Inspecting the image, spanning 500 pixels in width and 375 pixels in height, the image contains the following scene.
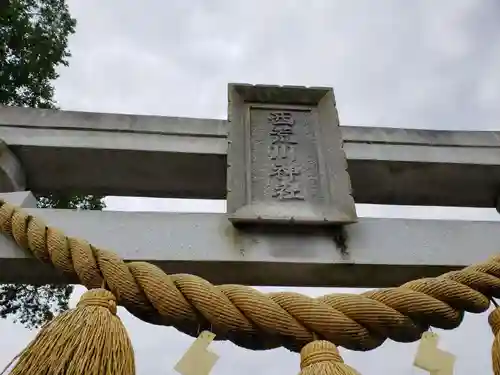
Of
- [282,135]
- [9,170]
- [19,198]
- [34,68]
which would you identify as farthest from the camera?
[34,68]

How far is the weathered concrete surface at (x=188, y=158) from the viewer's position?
215 centimetres

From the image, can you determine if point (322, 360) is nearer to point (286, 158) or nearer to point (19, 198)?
point (286, 158)

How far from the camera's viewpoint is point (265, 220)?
183cm

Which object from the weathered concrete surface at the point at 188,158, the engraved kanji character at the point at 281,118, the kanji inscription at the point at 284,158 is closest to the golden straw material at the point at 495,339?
the kanji inscription at the point at 284,158

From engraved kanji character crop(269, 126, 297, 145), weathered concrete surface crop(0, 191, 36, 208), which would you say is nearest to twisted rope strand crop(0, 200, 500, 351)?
weathered concrete surface crop(0, 191, 36, 208)

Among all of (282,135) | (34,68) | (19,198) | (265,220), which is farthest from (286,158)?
(34,68)

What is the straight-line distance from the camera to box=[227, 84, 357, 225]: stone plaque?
75.1 inches

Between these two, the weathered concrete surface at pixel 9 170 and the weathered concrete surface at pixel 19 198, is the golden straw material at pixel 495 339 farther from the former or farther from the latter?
the weathered concrete surface at pixel 9 170

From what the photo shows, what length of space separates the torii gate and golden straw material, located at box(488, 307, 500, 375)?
0.11 feet

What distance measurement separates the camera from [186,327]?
114 centimetres

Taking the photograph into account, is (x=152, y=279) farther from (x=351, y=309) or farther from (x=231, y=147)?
(x=231, y=147)

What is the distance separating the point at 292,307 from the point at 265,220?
2.50ft

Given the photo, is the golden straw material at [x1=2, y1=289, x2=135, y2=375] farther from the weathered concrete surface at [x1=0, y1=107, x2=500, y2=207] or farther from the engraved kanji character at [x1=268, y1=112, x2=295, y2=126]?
the engraved kanji character at [x1=268, y1=112, x2=295, y2=126]

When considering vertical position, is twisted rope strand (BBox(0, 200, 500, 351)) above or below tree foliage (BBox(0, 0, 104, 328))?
below
